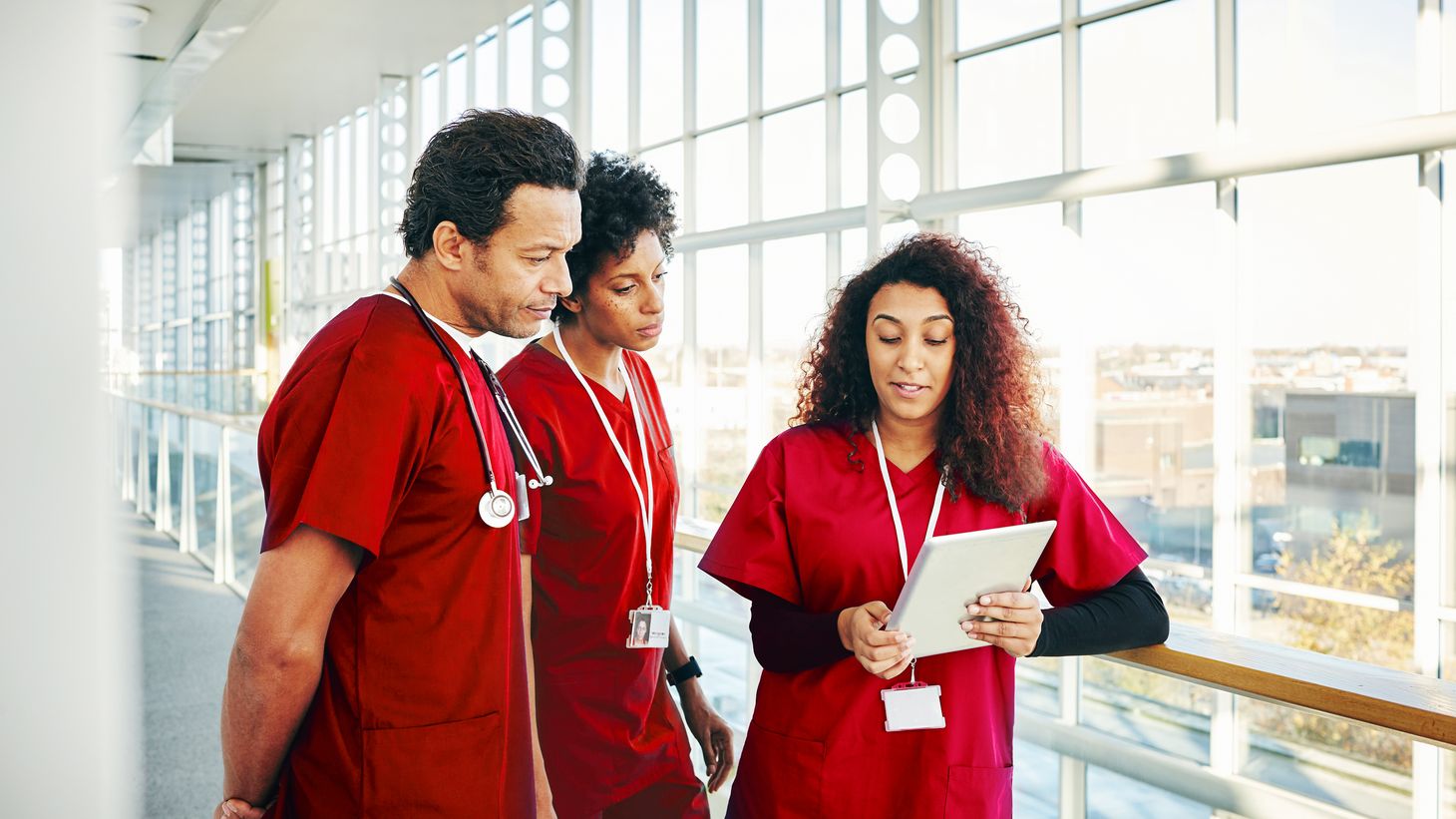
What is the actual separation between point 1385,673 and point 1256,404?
3940mm

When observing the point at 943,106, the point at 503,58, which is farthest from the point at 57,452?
the point at 503,58

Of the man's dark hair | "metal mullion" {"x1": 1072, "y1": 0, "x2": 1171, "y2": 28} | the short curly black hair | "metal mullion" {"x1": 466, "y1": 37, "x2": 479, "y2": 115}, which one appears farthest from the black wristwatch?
"metal mullion" {"x1": 466, "y1": 37, "x2": 479, "y2": 115}

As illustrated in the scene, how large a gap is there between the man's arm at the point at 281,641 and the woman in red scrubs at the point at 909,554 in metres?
0.61

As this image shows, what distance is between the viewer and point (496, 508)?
4.18 ft

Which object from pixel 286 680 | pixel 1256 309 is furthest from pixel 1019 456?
pixel 1256 309

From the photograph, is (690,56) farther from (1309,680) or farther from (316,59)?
(1309,680)

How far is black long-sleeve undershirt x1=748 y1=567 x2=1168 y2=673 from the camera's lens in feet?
4.82

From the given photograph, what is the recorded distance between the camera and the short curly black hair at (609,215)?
6.05 feet

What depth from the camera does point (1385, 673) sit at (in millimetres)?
1350

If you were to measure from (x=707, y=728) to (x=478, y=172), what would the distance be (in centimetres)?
124

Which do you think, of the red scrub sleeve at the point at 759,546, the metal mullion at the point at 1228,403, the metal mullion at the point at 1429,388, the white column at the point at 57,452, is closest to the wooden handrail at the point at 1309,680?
the red scrub sleeve at the point at 759,546

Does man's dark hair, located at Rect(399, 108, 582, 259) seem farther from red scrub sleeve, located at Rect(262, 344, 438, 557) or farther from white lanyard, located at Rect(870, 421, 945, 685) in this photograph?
white lanyard, located at Rect(870, 421, 945, 685)

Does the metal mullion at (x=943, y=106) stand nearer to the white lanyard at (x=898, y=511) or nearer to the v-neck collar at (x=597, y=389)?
the v-neck collar at (x=597, y=389)

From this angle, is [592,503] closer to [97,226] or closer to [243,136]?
[97,226]
